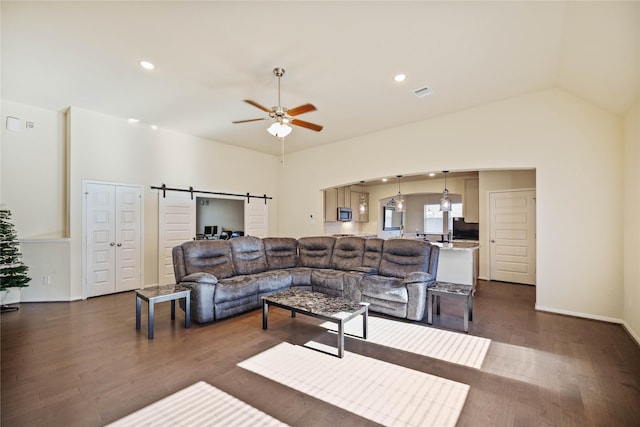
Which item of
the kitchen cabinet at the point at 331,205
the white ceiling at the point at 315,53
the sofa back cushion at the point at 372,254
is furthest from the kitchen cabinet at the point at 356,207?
the white ceiling at the point at 315,53

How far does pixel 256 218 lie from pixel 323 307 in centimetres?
483

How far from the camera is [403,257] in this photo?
171 inches

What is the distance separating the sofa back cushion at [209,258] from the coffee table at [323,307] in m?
1.19

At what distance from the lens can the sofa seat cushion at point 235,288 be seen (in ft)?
12.5

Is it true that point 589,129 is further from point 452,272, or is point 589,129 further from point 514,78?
point 452,272

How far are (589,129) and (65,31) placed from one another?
258 inches

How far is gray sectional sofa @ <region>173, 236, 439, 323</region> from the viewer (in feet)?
12.4

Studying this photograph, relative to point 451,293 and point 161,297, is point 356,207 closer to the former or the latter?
point 451,293

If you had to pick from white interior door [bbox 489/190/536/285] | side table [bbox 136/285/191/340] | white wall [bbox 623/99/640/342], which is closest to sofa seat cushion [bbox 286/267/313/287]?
side table [bbox 136/285/191/340]

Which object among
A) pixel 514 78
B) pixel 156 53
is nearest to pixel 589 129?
pixel 514 78

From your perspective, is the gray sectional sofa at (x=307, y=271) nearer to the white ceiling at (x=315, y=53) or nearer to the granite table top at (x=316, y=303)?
the granite table top at (x=316, y=303)

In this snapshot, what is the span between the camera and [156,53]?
331cm

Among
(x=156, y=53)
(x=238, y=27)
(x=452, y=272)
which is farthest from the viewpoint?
(x=452, y=272)

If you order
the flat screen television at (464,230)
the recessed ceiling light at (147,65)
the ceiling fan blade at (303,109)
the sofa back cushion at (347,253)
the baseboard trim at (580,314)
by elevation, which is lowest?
the baseboard trim at (580,314)
